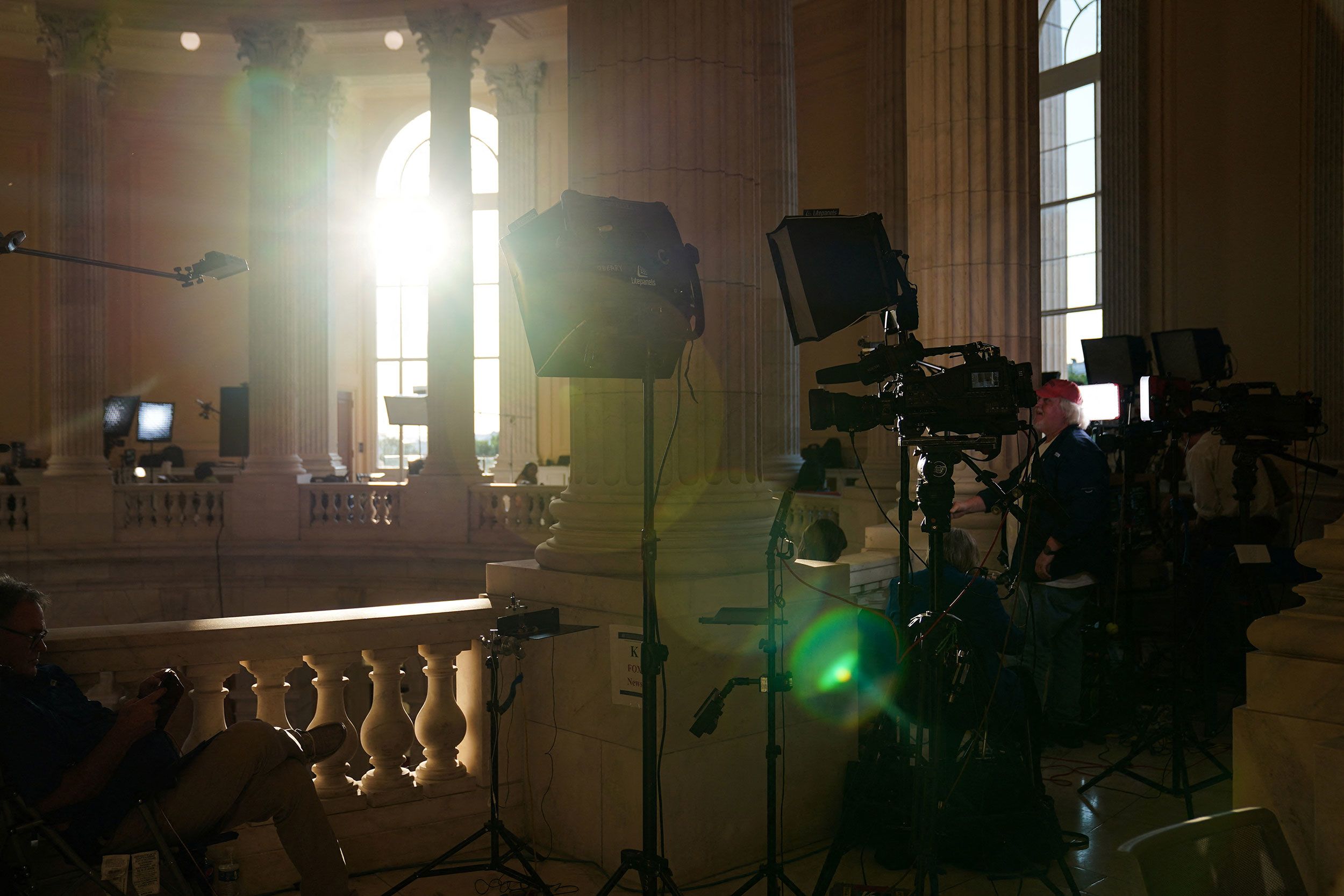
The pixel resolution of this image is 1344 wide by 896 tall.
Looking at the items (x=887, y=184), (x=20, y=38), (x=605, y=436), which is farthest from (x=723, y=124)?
(x=20, y=38)

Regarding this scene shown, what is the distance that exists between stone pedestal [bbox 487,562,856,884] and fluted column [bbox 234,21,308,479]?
10672mm

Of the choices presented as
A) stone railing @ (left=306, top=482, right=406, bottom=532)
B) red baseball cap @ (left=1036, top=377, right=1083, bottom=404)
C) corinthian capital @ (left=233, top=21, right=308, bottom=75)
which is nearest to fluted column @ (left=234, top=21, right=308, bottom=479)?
corinthian capital @ (left=233, top=21, right=308, bottom=75)

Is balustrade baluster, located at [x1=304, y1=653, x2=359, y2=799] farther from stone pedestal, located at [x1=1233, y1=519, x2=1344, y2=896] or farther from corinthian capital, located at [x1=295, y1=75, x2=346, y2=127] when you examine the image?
corinthian capital, located at [x1=295, y1=75, x2=346, y2=127]

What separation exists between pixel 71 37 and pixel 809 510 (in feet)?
39.8

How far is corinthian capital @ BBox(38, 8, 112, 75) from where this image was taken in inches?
567

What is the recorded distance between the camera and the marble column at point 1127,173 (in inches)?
498

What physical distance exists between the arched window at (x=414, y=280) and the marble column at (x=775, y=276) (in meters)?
11.9

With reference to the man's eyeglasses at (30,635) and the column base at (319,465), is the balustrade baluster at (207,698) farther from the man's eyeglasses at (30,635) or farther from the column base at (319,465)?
the column base at (319,465)

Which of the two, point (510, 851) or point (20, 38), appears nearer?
point (510, 851)

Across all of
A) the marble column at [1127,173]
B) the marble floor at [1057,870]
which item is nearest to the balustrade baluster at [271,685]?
the marble floor at [1057,870]

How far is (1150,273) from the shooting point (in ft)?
41.6

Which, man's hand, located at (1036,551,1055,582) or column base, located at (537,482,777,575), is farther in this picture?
man's hand, located at (1036,551,1055,582)

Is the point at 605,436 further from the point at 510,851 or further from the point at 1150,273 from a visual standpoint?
the point at 1150,273

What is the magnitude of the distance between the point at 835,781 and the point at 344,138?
1977 cm
